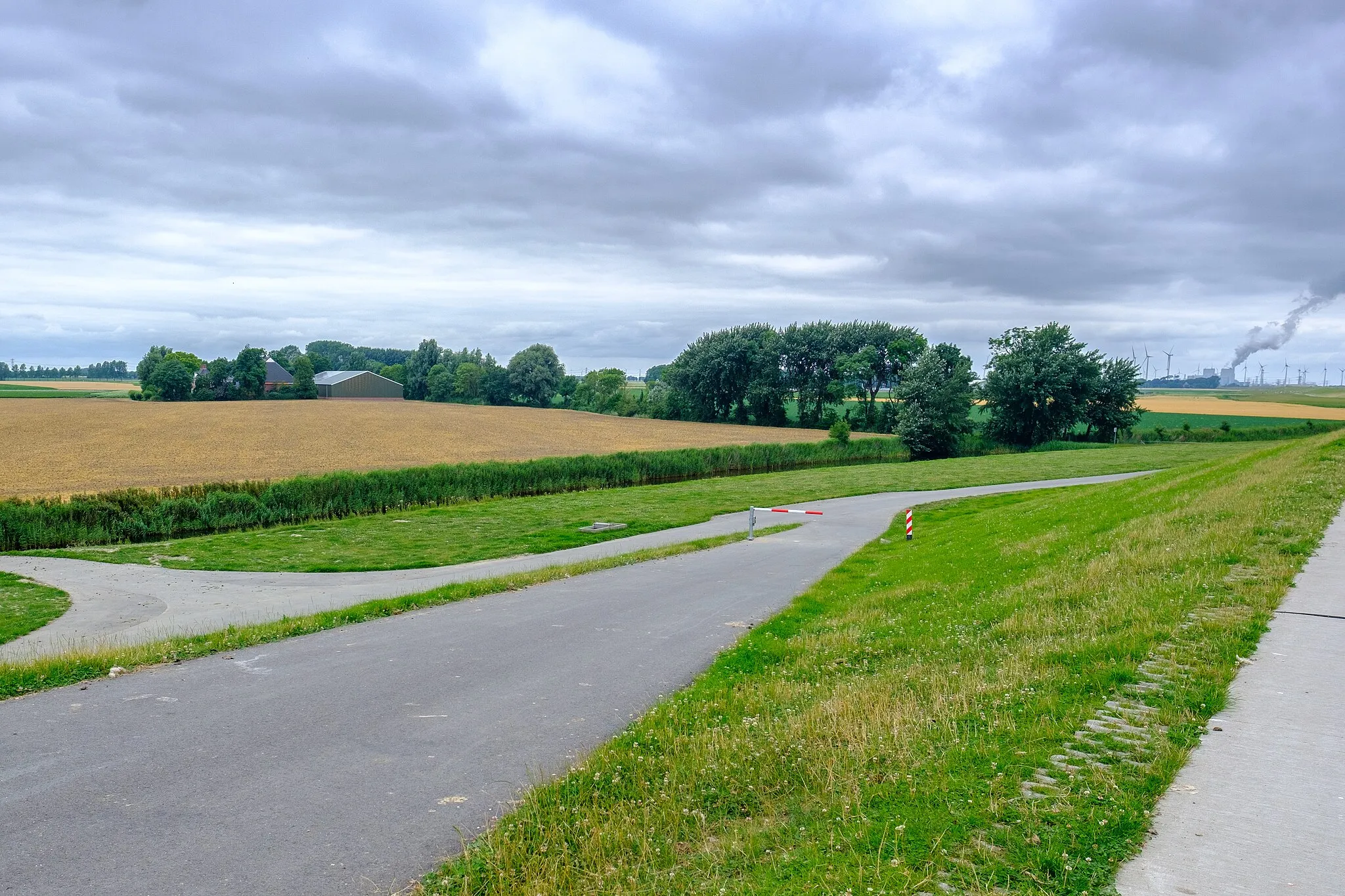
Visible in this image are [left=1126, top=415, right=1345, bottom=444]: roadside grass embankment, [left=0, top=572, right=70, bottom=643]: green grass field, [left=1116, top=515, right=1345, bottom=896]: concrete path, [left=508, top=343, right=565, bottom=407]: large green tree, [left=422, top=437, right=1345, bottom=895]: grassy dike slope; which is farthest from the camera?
[left=508, top=343, right=565, bottom=407]: large green tree

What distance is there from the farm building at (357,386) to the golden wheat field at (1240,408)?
381 ft

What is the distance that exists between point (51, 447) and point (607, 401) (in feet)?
233

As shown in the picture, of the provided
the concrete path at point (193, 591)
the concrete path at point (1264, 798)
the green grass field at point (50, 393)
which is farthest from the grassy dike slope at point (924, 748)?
the green grass field at point (50, 393)

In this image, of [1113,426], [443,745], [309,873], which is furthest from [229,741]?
[1113,426]

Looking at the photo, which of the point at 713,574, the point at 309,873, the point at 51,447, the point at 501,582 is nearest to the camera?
the point at 309,873

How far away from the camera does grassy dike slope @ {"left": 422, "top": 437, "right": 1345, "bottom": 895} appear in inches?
195

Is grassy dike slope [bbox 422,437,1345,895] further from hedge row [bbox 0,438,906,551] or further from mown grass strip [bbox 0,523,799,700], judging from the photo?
hedge row [bbox 0,438,906,551]

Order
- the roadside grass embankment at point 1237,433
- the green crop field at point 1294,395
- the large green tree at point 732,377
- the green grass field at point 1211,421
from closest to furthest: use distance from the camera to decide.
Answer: the roadside grass embankment at point 1237,433, the green grass field at point 1211,421, the large green tree at point 732,377, the green crop field at point 1294,395

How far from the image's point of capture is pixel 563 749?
A: 802 centimetres

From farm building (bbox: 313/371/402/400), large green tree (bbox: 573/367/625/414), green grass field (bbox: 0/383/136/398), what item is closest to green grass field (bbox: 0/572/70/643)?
large green tree (bbox: 573/367/625/414)

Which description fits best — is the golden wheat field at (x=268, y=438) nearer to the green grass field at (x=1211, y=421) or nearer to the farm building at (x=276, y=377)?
the farm building at (x=276, y=377)

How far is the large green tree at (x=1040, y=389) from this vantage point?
251 feet

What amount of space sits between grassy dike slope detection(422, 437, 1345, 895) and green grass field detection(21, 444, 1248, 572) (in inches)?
567

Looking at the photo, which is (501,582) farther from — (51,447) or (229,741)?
(51,447)
